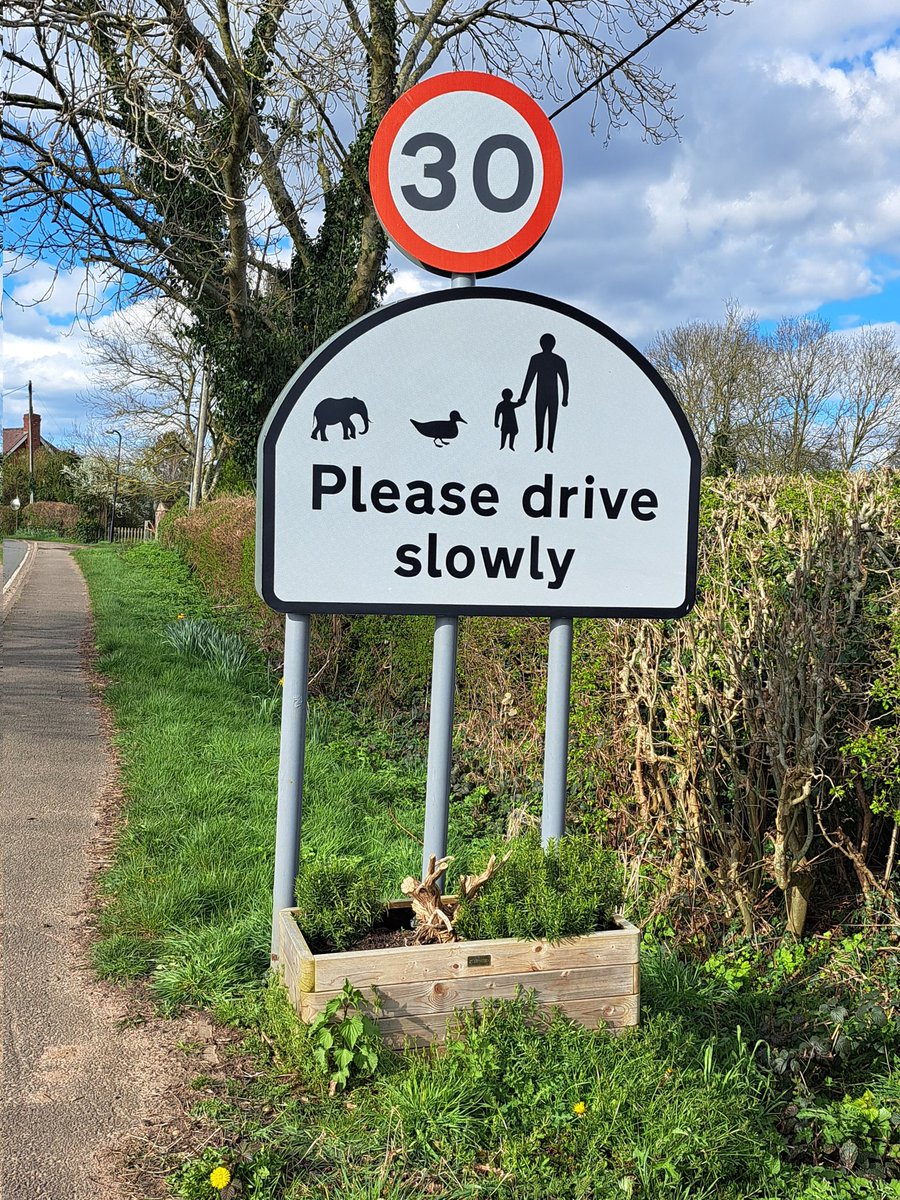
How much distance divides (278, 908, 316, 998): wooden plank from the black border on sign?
95 centimetres

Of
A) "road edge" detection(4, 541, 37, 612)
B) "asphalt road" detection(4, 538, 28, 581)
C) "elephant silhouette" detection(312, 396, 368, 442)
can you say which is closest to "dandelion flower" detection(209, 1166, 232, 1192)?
"elephant silhouette" detection(312, 396, 368, 442)

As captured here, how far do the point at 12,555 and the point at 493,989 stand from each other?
24463 mm

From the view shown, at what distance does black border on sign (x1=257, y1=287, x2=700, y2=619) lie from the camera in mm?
2893

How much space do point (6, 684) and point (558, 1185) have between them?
7589 millimetres

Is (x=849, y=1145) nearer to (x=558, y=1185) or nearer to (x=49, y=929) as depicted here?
(x=558, y=1185)

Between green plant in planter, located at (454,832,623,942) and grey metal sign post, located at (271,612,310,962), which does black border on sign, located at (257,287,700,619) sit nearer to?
grey metal sign post, located at (271,612,310,962)

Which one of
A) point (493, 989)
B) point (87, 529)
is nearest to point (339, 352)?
point (493, 989)

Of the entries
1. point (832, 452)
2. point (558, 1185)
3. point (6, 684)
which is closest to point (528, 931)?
point (558, 1185)

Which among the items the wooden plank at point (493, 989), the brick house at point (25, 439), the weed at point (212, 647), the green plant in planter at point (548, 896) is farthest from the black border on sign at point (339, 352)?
the brick house at point (25, 439)

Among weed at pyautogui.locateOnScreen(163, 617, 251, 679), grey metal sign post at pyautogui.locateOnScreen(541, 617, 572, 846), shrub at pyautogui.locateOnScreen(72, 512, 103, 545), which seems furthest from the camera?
shrub at pyautogui.locateOnScreen(72, 512, 103, 545)

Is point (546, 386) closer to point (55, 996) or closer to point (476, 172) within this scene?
point (476, 172)

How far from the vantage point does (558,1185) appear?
2309 millimetres

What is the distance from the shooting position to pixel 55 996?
336cm

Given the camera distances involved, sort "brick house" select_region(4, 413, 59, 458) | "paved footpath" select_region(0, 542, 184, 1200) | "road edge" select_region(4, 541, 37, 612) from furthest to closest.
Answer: "brick house" select_region(4, 413, 59, 458) → "road edge" select_region(4, 541, 37, 612) → "paved footpath" select_region(0, 542, 184, 1200)
